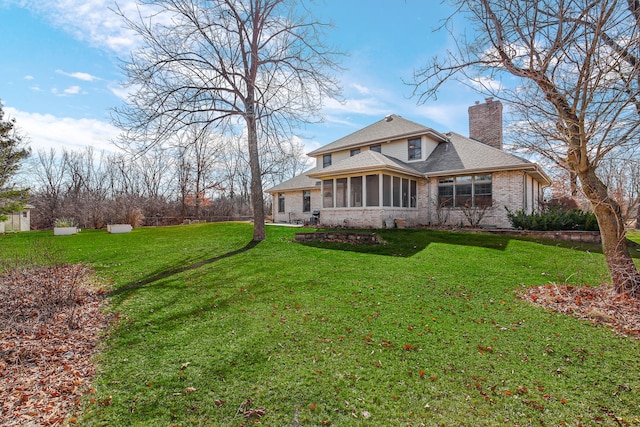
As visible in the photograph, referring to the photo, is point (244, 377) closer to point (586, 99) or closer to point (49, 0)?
point (586, 99)

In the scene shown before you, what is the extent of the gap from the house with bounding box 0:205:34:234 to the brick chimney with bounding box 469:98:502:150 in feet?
105

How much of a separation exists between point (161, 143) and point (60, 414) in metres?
8.92

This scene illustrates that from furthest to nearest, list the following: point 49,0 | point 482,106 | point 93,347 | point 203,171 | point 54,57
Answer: point 203,171
point 482,106
point 54,57
point 49,0
point 93,347

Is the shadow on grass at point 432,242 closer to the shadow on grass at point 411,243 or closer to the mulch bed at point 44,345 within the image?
the shadow on grass at point 411,243

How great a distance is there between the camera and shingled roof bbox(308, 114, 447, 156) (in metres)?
17.2

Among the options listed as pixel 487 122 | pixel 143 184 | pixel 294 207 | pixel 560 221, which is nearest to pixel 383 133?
pixel 487 122

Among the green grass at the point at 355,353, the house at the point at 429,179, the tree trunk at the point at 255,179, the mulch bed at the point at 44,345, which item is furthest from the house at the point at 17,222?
the green grass at the point at 355,353

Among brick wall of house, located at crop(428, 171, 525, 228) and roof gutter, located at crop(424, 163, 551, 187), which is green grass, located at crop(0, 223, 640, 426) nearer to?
brick wall of house, located at crop(428, 171, 525, 228)

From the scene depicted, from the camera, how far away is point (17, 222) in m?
24.1

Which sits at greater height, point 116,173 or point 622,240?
point 116,173

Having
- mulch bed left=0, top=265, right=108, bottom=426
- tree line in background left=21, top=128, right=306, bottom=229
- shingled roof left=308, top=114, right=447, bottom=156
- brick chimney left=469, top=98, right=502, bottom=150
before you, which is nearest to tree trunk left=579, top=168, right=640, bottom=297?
mulch bed left=0, top=265, right=108, bottom=426

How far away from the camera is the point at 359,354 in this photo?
351 cm

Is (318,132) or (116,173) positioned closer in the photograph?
(318,132)

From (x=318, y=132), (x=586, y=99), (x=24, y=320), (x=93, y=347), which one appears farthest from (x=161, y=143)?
(x=586, y=99)
